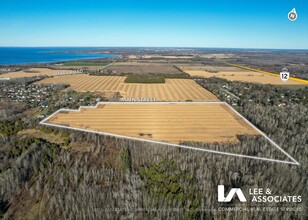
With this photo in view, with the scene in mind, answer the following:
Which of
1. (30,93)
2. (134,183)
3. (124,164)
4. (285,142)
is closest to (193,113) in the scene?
(285,142)

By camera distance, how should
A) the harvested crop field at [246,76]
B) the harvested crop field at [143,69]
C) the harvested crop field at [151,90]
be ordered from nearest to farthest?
the harvested crop field at [151,90] < the harvested crop field at [246,76] < the harvested crop field at [143,69]

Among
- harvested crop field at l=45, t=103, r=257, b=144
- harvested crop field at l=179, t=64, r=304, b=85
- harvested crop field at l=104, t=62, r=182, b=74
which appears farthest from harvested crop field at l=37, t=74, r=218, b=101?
harvested crop field at l=104, t=62, r=182, b=74

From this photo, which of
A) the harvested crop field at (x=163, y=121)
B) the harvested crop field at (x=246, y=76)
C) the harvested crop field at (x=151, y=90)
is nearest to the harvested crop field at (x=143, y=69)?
the harvested crop field at (x=246, y=76)

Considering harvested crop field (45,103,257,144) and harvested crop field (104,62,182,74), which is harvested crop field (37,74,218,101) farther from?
harvested crop field (104,62,182,74)

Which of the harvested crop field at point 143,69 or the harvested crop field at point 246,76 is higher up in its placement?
the harvested crop field at point 143,69

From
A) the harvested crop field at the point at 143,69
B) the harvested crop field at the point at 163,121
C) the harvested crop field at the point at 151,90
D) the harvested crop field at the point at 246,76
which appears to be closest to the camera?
the harvested crop field at the point at 163,121

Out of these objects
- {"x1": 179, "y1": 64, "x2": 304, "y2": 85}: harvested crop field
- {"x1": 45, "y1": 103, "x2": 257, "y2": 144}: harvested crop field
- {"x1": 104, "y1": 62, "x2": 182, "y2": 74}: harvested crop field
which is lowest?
{"x1": 45, "y1": 103, "x2": 257, "y2": 144}: harvested crop field

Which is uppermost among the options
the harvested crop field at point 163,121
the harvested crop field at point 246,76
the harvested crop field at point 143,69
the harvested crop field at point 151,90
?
the harvested crop field at point 143,69

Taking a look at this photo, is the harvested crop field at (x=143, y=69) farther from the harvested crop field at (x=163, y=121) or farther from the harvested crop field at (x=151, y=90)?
the harvested crop field at (x=163, y=121)

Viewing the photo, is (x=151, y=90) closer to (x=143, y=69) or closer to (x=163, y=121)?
(x=163, y=121)

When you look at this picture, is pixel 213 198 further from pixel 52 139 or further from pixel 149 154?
pixel 52 139
